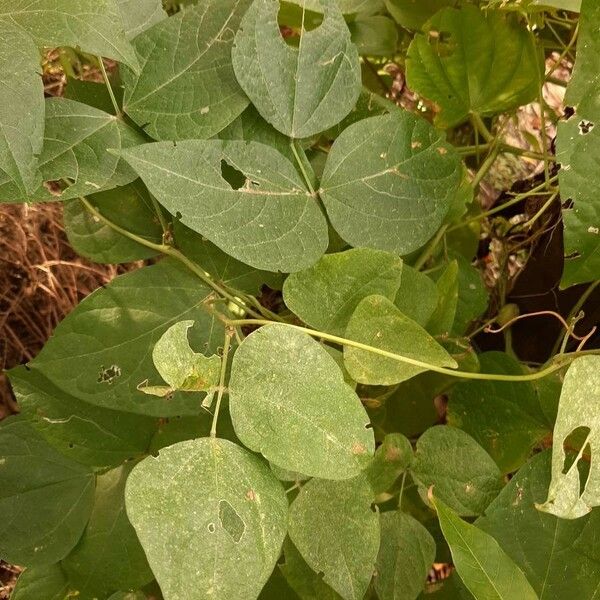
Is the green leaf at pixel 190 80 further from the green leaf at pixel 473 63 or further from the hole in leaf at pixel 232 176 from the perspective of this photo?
the green leaf at pixel 473 63

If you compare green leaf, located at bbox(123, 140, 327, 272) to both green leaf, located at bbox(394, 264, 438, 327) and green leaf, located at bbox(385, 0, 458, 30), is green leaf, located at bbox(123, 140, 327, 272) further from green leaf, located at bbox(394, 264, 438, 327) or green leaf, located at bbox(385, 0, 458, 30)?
green leaf, located at bbox(385, 0, 458, 30)

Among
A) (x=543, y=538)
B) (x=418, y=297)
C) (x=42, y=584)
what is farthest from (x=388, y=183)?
(x=42, y=584)

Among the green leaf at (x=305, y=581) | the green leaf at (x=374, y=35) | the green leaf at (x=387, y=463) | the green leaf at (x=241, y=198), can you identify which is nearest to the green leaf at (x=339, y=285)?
the green leaf at (x=241, y=198)

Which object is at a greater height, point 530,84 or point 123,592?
point 530,84

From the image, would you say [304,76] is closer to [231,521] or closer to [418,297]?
[418,297]

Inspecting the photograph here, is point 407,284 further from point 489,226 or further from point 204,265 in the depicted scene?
point 489,226

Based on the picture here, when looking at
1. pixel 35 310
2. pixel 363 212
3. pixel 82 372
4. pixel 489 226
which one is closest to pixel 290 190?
pixel 363 212
